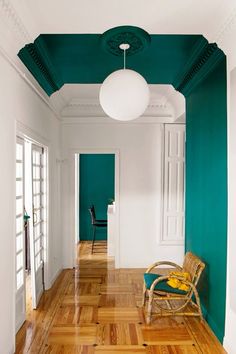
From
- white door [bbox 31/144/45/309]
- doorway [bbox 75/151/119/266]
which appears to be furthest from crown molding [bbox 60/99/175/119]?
doorway [bbox 75/151/119/266]

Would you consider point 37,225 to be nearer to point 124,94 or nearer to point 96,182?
point 124,94

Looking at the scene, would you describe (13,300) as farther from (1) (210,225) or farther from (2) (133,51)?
(2) (133,51)

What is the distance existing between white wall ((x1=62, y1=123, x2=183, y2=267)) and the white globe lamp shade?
352 centimetres

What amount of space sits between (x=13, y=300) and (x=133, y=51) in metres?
2.51

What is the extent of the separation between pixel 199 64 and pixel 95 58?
1069mm

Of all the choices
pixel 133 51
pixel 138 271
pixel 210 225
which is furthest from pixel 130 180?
pixel 133 51

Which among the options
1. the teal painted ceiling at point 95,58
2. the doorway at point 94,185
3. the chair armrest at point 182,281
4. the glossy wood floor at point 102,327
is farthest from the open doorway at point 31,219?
the doorway at point 94,185

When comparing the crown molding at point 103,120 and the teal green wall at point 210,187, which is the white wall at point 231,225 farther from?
the crown molding at point 103,120

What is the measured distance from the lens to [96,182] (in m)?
9.11

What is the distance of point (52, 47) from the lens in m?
3.42

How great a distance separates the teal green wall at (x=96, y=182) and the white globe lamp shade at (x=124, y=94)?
21.1 feet

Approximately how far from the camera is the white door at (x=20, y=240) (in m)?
3.47

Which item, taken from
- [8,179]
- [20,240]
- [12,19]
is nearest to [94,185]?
[20,240]

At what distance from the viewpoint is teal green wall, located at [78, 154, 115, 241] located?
9094 millimetres
